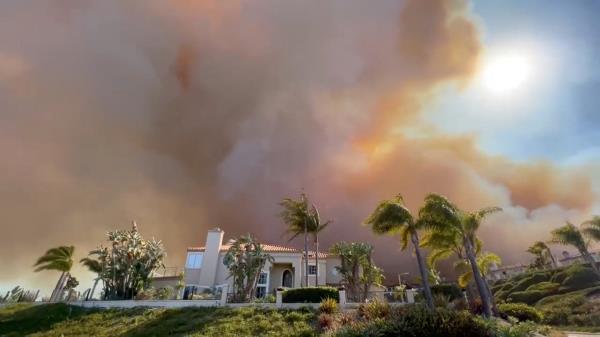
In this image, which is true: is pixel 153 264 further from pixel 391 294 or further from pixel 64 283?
pixel 391 294

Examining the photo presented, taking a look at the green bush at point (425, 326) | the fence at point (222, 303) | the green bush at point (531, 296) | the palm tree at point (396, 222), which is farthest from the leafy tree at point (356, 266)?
the green bush at point (531, 296)

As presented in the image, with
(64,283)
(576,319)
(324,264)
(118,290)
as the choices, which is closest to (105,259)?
(118,290)

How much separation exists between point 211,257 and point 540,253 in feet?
218

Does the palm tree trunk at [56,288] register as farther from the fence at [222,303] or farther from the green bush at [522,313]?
the green bush at [522,313]


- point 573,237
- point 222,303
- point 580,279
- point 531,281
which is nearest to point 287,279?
point 222,303

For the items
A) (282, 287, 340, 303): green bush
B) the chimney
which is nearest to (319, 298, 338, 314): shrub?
(282, 287, 340, 303): green bush

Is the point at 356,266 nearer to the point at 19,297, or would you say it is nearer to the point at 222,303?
the point at 222,303

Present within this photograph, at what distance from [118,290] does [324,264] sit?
84.7 feet

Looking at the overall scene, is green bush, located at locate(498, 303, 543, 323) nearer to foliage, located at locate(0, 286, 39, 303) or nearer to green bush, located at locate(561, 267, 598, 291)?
green bush, located at locate(561, 267, 598, 291)

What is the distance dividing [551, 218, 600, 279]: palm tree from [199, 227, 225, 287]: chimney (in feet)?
163

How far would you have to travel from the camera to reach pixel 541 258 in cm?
6438

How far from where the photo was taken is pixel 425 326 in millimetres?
12398

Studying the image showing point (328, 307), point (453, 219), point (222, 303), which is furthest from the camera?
point (222, 303)

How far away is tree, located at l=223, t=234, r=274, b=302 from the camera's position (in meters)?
29.0
